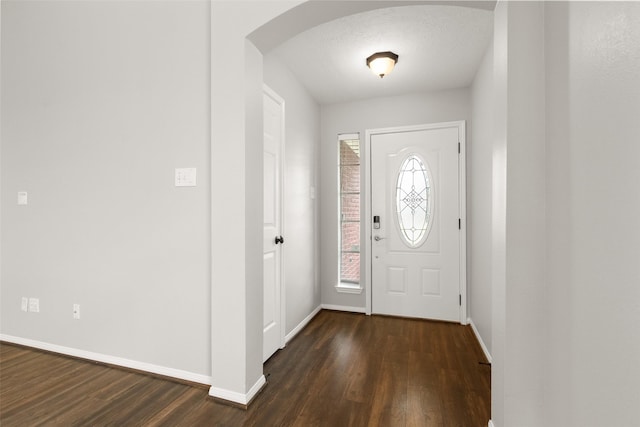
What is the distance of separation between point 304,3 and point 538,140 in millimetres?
1422

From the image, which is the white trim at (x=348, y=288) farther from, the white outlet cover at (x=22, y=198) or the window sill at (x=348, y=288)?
the white outlet cover at (x=22, y=198)

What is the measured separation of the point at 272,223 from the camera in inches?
104

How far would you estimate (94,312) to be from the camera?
2424 mm

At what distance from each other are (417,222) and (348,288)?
3.74 feet

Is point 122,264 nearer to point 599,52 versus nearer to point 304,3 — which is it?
point 304,3

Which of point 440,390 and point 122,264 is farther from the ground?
point 122,264

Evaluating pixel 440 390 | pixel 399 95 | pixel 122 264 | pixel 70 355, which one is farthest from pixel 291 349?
pixel 399 95

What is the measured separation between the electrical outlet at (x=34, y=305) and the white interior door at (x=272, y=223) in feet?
6.47

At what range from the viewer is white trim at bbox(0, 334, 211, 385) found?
213 cm

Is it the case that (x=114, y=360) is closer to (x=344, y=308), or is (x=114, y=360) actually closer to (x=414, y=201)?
(x=344, y=308)

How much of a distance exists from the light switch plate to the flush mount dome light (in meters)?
1.77

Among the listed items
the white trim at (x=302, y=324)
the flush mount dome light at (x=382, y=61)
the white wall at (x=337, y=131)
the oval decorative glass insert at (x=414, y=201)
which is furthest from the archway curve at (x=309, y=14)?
the white trim at (x=302, y=324)

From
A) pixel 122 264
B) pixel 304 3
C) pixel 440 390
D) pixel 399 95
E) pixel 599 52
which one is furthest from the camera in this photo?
pixel 399 95

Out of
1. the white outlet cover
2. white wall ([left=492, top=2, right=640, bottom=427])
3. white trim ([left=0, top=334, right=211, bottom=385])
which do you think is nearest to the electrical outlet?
white trim ([left=0, top=334, right=211, bottom=385])
